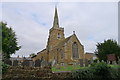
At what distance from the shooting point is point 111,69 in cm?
1167

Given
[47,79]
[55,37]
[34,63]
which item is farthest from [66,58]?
[47,79]

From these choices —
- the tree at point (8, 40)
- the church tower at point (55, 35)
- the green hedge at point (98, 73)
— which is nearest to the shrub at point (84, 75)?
the green hedge at point (98, 73)

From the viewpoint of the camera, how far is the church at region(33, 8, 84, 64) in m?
37.8

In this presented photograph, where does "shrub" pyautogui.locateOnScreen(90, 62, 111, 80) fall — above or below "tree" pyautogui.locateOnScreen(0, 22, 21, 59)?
below

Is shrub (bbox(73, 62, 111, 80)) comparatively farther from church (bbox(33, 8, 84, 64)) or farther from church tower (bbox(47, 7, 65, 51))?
church tower (bbox(47, 7, 65, 51))

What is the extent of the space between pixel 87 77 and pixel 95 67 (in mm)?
939

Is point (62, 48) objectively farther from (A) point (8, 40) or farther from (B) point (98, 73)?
(B) point (98, 73)

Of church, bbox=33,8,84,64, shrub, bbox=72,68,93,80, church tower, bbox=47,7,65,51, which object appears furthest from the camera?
church tower, bbox=47,7,65,51

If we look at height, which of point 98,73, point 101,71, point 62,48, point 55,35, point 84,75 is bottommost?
point 84,75

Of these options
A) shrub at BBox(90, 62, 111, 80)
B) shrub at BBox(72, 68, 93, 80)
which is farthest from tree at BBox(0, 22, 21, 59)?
shrub at BBox(90, 62, 111, 80)

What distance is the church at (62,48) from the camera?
124 feet

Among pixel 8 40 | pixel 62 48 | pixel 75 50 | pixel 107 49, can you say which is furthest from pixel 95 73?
pixel 62 48

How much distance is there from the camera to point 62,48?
3925 cm

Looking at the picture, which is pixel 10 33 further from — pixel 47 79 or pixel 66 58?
pixel 47 79
